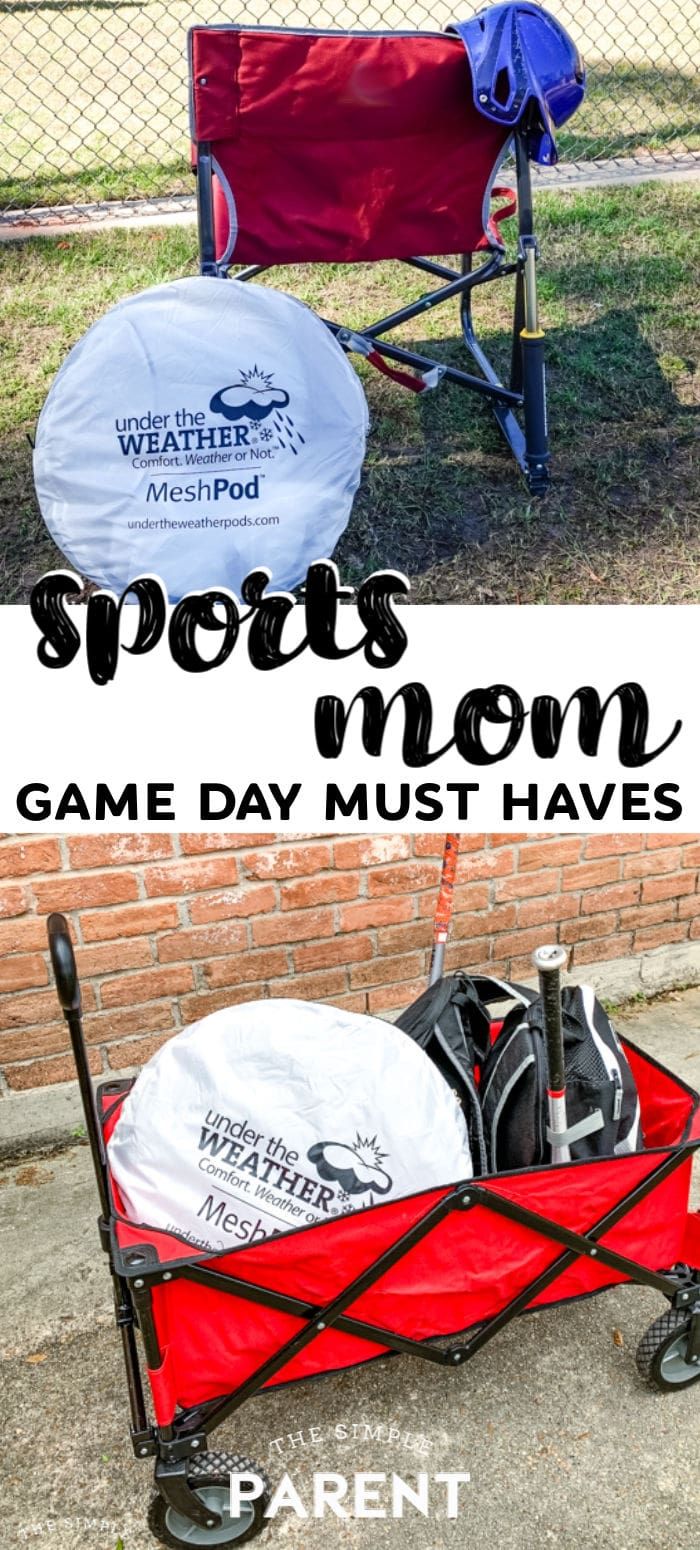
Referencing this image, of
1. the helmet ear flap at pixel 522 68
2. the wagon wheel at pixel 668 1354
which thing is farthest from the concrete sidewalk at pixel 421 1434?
the helmet ear flap at pixel 522 68

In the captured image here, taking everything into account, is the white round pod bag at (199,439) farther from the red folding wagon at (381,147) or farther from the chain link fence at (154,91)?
the chain link fence at (154,91)

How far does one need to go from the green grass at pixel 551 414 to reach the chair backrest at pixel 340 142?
0.56 metres

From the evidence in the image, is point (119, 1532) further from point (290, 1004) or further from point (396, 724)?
point (396, 724)

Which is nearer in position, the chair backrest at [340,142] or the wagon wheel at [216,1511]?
the wagon wheel at [216,1511]

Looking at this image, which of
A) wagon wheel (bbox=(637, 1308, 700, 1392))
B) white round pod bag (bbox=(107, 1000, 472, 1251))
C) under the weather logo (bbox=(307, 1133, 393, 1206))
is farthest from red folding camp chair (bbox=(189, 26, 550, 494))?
wagon wheel (bbox=(637, 1308, 700, 1392))

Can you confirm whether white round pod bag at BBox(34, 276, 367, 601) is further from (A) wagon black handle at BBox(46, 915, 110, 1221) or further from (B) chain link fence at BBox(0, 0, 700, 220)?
(B) chain link fence at BBox(0, 0, 700, 220)

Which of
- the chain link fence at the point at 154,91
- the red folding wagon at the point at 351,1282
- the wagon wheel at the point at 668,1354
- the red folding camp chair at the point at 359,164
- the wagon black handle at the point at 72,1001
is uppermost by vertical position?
the chain link fence at the point at 154,91

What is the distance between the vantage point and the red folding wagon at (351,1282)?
1.83 m

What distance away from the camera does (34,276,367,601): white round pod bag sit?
298cm

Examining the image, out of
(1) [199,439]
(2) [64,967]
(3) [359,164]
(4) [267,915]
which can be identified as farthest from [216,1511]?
(3) [359,164]

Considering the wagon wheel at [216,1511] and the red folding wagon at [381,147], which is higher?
the red folding wagon at [381,147]

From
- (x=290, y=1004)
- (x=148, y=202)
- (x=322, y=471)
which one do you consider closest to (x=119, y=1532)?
(x=290, y=1004)

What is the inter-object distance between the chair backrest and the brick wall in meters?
1.80

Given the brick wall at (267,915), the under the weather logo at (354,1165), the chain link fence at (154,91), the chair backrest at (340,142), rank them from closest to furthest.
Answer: the under the weather logo at (354,1165) → the brick wall at (267,915) → the chair backrest at (340,142) → the chain link fence at (154,91)
